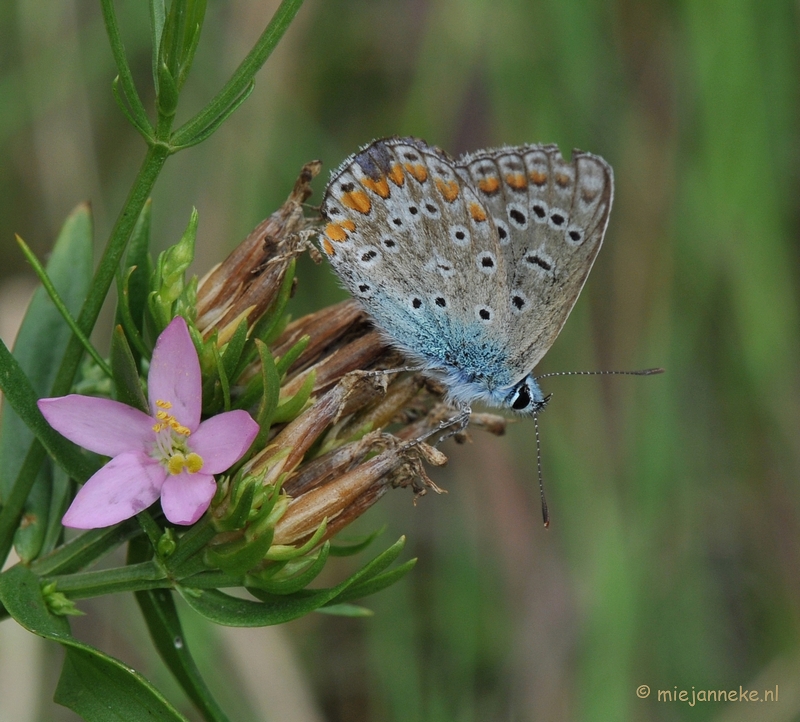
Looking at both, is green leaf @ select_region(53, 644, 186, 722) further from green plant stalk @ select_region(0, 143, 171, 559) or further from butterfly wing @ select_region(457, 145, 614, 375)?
butterfly wing @ select_region(457, 145, 614, 375)

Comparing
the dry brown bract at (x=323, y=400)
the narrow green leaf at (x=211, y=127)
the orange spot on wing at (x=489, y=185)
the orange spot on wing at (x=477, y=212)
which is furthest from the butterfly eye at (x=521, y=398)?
the narrow green leaf at (x=211, y=127)

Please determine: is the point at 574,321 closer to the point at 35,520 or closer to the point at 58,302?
the point at 35,520

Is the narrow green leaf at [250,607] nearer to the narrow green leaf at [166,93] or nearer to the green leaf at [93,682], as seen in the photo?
the green leaf at [93,682]

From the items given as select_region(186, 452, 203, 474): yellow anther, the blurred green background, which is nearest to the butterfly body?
select_region(186, 452, 203, 474): yellow anther

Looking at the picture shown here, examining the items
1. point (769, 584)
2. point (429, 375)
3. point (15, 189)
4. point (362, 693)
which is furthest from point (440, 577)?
point (15, 189)

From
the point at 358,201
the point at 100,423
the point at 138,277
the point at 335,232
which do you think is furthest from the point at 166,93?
the point at 358,201

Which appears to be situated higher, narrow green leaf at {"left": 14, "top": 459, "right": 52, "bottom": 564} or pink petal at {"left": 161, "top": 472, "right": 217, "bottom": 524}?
pink petal at {"left": 161, "top": 472, "right": 217, "bottom": 524}
